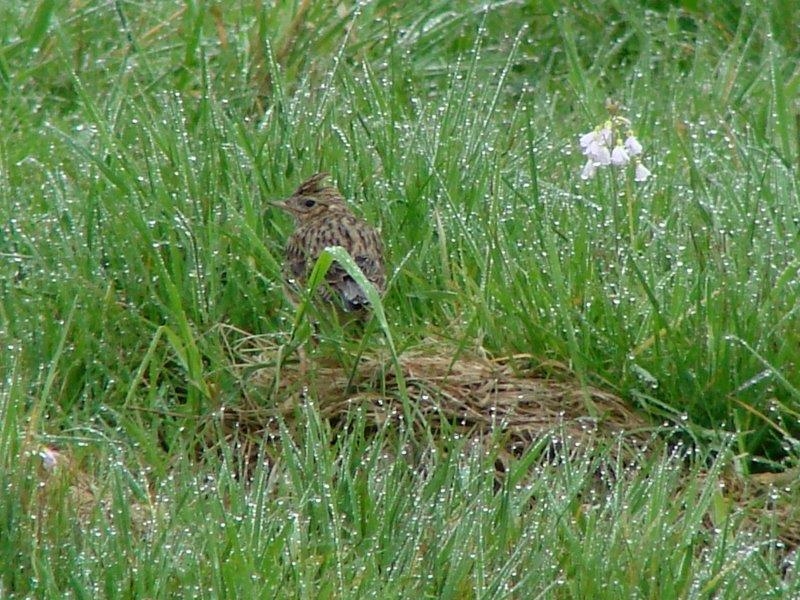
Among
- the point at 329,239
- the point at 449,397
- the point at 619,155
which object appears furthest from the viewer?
the point at 329,239

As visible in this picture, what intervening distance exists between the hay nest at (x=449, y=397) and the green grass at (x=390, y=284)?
0.23 feet

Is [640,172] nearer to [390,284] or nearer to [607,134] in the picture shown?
[607,134]

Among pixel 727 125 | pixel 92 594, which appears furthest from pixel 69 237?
pixel 727 125

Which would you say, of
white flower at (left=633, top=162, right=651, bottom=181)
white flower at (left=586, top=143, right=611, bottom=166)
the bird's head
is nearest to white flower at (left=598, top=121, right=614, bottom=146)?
white flower at (left=586, top=143, right=611, bottom=166)

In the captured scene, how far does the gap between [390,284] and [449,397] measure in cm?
52

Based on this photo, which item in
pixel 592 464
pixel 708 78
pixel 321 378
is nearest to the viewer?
pixel 592 464

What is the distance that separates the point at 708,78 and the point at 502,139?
4.20 ft

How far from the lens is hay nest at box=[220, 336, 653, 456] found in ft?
17.8

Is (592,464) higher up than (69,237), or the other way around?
(69,237)

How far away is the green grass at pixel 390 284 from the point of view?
457 centimetres

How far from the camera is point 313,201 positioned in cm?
616

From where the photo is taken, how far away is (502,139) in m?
7.00

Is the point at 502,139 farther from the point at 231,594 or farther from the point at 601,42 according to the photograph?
the point at 231,594

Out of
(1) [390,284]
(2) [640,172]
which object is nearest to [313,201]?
(1) [390,284]
